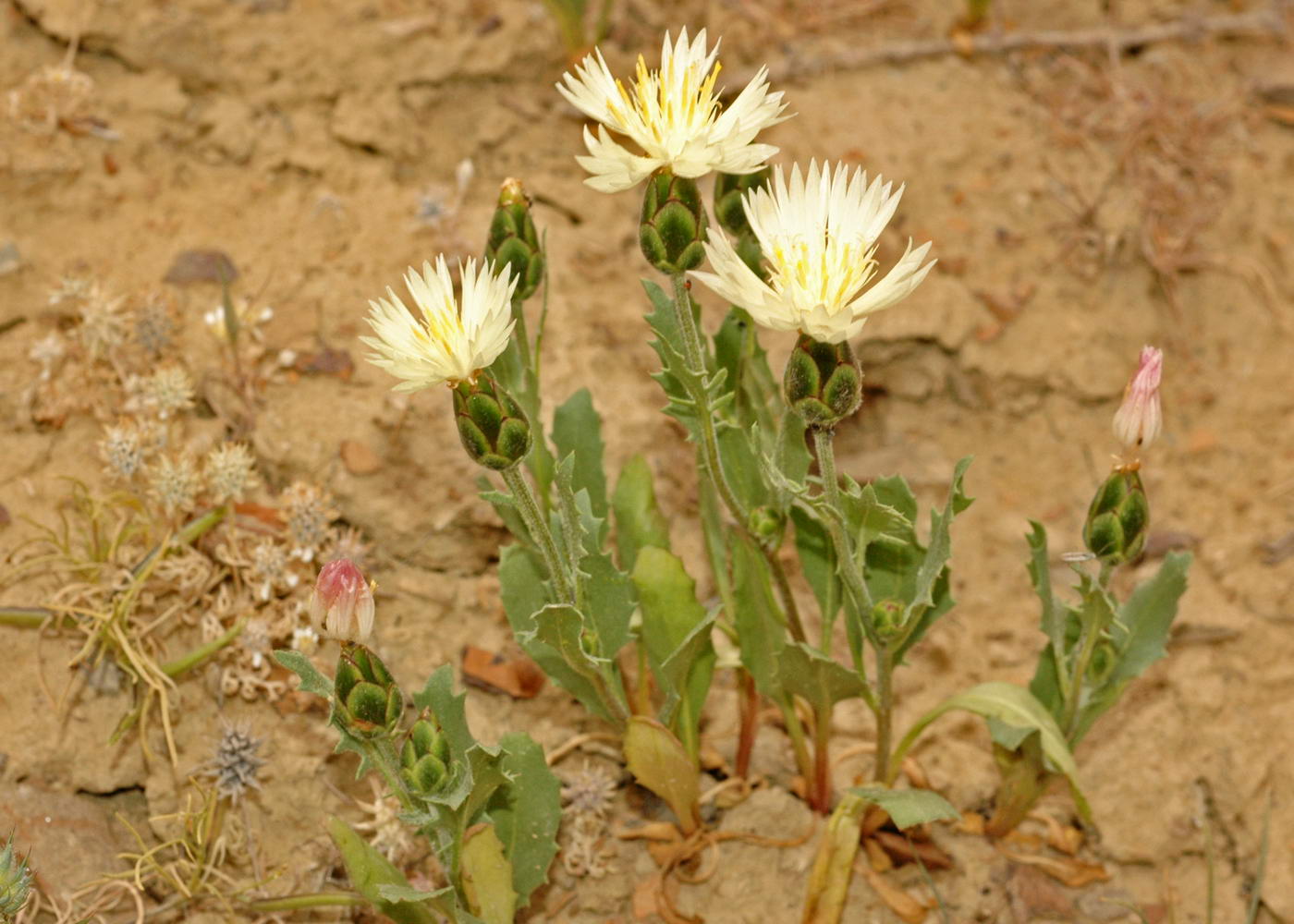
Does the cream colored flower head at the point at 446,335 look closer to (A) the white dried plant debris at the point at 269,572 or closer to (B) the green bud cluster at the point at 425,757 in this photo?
(B) the green bud cluster at the point at 425,757

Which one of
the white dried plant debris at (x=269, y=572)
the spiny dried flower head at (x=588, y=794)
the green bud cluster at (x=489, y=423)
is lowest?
the spiny dried flower head at (x=588, y=794)

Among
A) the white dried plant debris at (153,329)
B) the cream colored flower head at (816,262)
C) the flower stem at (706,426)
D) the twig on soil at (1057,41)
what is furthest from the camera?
the twig on soil at (1057,41)

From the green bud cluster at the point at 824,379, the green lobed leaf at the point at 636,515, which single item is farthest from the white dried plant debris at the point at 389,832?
the green bud cluster at the point at 824,379

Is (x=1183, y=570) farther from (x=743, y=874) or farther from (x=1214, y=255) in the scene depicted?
(x=1214, y=255)

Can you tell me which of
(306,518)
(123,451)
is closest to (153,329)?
(123,451)

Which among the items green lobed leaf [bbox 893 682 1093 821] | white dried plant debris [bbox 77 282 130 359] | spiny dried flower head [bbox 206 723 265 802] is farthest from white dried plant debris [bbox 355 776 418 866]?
white dried plant debris [bbox 77 282 130 359]

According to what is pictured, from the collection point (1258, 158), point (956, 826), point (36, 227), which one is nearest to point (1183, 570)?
point (956, 826)

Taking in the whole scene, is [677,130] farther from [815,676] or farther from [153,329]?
[153,329]
